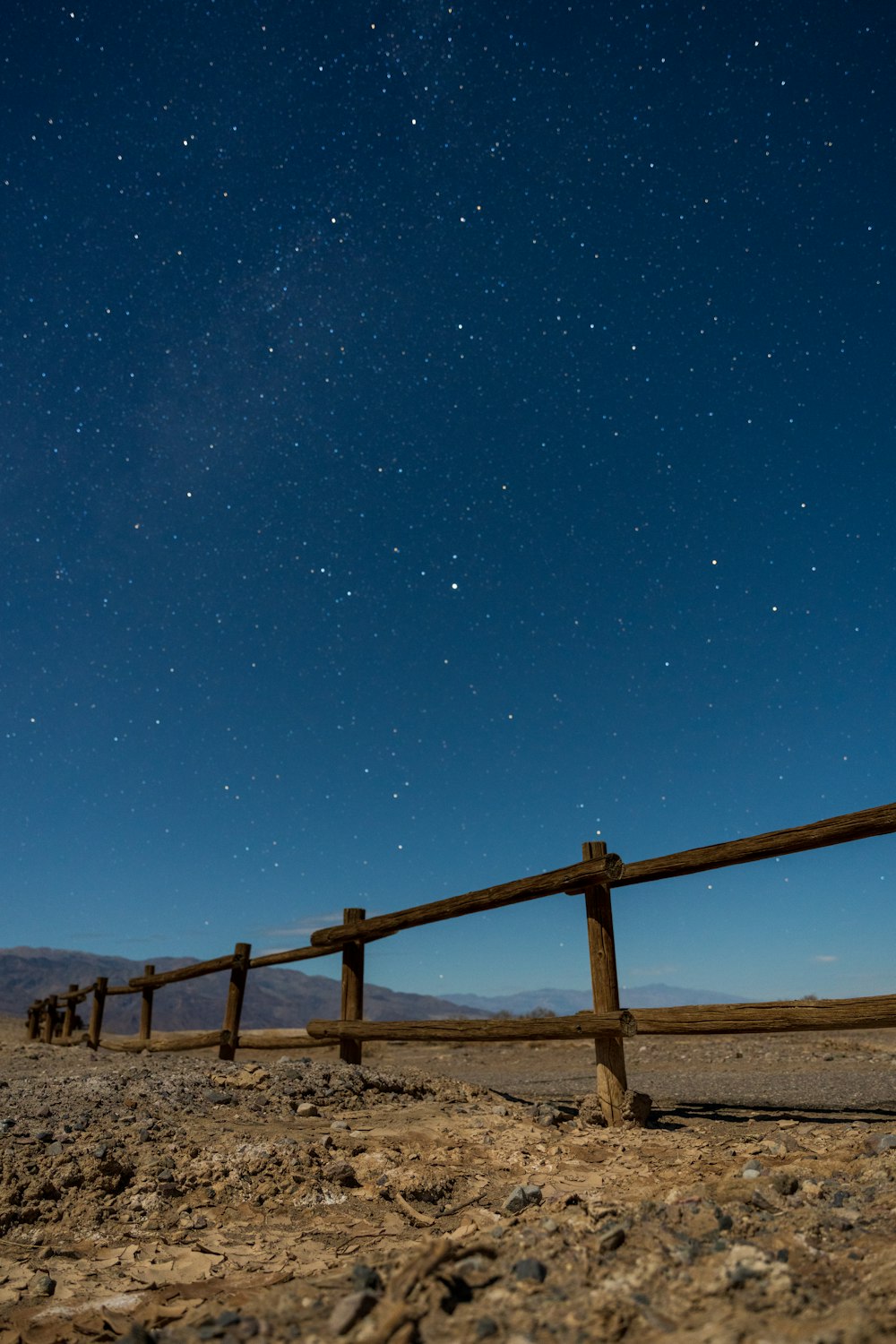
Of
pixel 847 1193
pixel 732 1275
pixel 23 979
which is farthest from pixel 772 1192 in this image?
pixel 23 979

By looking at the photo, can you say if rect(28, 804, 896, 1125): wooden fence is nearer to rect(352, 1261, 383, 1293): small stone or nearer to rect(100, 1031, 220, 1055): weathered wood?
rect(100, 1031, 220, 1055): weathered wood

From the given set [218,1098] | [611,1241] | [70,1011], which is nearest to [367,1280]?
[611,1241]

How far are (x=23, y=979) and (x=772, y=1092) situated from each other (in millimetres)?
219917

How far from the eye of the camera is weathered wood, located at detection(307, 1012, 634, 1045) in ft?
17.6

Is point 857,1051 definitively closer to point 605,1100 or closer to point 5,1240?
point 605,1100

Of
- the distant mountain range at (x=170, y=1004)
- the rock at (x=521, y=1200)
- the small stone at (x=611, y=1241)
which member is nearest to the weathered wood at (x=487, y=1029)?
Answer: the rock at (x=521, y=1200)

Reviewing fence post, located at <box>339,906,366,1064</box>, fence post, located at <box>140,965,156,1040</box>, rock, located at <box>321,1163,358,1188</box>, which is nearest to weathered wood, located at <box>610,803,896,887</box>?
rock, located at <box>321,1163,358,1188</box>

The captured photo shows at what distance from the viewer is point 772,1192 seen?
3.14 meters

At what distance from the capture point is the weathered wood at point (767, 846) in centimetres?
431

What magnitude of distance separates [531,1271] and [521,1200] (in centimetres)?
149

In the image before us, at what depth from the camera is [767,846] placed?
4707 mm

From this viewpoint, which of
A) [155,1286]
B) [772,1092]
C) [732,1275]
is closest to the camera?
[732,1275]

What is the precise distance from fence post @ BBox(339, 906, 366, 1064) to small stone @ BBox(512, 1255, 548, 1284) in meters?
5.81

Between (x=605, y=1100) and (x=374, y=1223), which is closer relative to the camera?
(x=374, y=1223)
